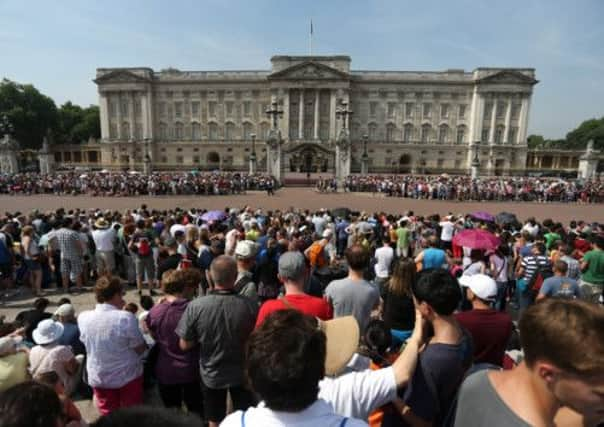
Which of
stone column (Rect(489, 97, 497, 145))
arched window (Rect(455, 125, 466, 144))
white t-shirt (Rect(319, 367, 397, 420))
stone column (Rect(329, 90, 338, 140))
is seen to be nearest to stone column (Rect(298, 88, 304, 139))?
stone column (Rect(329, 90, 338, 140))

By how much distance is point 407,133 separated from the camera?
235 feet

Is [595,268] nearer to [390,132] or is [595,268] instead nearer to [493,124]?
[390,132]

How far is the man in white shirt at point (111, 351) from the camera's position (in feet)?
11.7

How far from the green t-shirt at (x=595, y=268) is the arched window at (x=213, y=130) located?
7216cm

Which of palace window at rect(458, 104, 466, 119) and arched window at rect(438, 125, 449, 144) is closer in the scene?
palace window at rect(458, 104, 466, 119)

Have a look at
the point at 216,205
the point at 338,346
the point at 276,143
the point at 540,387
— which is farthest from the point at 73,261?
the point at 276,143

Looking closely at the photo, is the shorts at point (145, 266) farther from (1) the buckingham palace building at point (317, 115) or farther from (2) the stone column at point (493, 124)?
(2) the stone column at point (493, 124)

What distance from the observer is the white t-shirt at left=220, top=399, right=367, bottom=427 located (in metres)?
1.60

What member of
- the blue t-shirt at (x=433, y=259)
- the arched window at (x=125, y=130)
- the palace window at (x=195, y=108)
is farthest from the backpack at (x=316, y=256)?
the arched window at (x=125, y=130)

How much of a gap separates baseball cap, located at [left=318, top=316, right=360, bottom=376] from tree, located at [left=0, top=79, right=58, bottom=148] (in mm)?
85077

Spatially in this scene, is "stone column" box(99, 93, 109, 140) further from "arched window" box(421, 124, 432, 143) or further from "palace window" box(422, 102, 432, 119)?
"arched window" box(421, 124, 432, 143)

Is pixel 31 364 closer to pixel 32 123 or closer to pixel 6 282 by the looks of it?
pixel 6 282

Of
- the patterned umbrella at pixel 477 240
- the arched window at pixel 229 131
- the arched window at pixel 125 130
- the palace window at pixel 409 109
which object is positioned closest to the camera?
the patterned umbrella at pixel 477 240

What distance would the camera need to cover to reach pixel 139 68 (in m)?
69.8
